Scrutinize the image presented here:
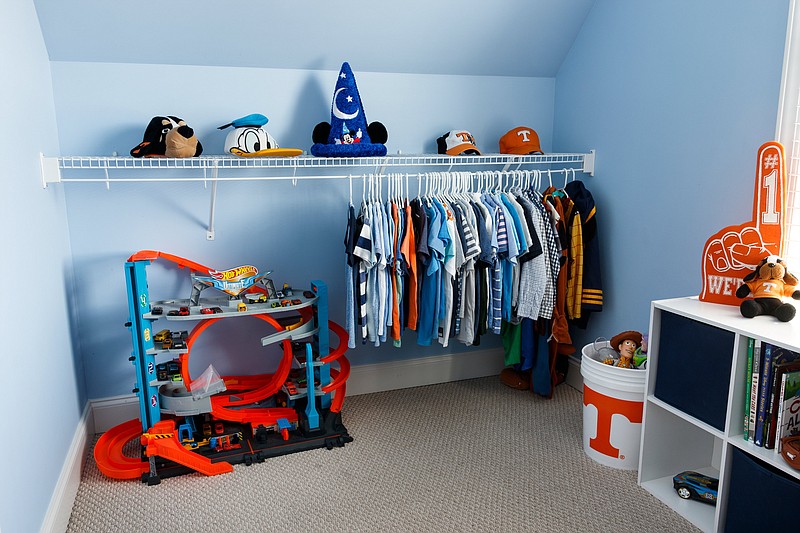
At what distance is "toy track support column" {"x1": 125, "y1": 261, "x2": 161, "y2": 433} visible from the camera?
2.42 meters

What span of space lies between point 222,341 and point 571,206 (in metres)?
1.84

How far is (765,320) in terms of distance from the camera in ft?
6.36

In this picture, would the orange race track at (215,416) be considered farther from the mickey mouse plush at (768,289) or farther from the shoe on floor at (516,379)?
the mickey mouse plush at (768,289)

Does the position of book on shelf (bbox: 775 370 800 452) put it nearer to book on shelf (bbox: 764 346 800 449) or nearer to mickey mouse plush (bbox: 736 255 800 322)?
book on shelf (bbox: 764 346 800 449)

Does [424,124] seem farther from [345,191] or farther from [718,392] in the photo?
[718,392]

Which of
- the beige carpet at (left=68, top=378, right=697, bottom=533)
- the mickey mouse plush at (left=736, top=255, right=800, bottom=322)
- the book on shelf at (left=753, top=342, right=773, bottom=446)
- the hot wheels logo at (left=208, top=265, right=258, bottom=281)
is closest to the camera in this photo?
the book on shelf at (left=753, top=342, right=773, bottom=446)

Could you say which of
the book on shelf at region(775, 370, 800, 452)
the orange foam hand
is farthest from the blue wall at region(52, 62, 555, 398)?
the book on shelf at region(775, 370, 800, 452)

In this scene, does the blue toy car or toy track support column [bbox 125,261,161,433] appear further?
toy track support column [bbox 125,261,161,433]

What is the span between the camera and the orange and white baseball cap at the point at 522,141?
3.05m

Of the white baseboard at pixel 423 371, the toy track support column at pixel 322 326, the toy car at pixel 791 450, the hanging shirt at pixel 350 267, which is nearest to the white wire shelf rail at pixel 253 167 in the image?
the hanging shirt at pixel 350 267

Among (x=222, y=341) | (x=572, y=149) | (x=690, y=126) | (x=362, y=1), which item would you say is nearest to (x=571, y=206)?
(x=572, y=149)

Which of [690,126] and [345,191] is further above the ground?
[690,126]

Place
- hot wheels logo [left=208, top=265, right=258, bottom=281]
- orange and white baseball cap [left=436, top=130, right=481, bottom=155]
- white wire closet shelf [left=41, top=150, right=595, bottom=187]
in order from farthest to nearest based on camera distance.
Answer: orange and white baseball cap [left=436, top=130, right=481, bottom=155], hot wheels logo [left=208, top=265, right=258, bottom=281], white wire closet shelf [left=41, top=150, right=595, bottom=187]

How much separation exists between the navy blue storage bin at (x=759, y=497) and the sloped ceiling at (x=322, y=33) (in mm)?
2120
